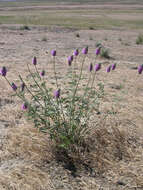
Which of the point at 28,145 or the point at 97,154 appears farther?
the point at 28,145

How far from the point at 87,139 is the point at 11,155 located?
808 millimetres

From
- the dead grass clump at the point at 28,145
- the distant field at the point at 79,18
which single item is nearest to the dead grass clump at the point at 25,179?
the dead grass clump at the point at 28,145

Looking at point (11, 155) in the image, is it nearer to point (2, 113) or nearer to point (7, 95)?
point (2, 113)

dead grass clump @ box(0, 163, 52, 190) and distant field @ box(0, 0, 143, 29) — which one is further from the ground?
dead grass clump @ box(0, 163, 52, 190)

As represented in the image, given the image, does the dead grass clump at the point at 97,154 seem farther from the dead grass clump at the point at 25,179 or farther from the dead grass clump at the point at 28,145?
the dead grass clump at the point at 25,179

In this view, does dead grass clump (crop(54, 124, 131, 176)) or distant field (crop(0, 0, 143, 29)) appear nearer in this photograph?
dead grass clump (crop(54, 124, 131, 176))

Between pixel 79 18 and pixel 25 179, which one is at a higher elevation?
pixel 25 179

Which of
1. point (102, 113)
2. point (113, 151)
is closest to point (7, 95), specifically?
point (102, 113)

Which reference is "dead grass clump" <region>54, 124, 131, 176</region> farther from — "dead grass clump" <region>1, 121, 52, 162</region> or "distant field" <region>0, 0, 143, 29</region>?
"distant field" <region>0, 0, 143, 29</region>

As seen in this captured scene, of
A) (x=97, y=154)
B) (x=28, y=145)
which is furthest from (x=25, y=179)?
(x=97, y=154)

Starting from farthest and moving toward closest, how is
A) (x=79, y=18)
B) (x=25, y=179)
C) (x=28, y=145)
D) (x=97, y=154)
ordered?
(x=79, y=18) < (x=28, y=145) < (x=97, y=154) < (x=25, y=179)

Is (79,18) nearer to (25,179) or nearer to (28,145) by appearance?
(28,145)

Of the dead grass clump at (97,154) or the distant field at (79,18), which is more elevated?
the dead grass clump at (97,154)

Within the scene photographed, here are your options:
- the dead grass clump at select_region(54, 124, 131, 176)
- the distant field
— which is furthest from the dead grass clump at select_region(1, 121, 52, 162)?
the distant field
